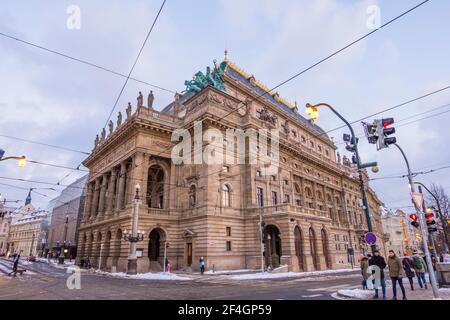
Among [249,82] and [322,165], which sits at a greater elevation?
[249,82]

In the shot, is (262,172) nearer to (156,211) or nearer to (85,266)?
(156,211)

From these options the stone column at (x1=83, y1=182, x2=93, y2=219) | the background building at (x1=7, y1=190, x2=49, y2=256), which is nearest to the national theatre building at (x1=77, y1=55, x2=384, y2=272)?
the stone column at (x1=83, y1=182, x2=93, y2=219)

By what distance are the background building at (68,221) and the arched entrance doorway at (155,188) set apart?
25882 mm

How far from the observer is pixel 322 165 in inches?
2172

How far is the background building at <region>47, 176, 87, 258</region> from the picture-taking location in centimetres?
6775

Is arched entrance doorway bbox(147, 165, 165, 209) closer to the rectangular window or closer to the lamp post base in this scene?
the lamp post base

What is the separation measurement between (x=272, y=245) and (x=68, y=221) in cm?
5711

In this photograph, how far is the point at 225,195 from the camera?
34906mm

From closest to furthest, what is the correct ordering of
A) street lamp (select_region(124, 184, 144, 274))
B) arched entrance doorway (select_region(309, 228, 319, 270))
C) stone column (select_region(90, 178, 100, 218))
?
street lamp (select_region(124, 184, 144, 274)) < arched entrance doorway (select_region(309, 228, 319, 270)) < stone column (select_region(90, 178, 100, 218))

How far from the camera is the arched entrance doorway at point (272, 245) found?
33781mm

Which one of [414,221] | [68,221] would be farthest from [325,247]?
[68,221]

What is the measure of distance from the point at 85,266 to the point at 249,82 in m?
39.5

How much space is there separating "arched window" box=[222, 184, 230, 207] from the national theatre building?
0.40ft
